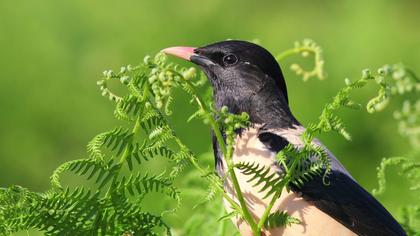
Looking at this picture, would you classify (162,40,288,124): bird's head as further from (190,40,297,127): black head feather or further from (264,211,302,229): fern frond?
(264,211,302,229): fern frond

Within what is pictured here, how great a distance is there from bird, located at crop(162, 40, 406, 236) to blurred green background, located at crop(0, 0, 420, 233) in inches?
109

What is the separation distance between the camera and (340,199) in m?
3.64

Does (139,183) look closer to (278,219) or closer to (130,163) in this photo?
(130,163)

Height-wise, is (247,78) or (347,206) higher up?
(247,78)

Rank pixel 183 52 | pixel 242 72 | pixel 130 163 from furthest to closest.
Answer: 1. pixel 242 72
2. pixel 183 52
3. pixel 130 163

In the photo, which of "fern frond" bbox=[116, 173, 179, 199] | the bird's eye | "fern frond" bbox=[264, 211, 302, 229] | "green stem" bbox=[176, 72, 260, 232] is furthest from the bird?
"fern frond" bbox=[116, 173, 179, 199]

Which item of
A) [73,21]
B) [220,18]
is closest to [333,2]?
[220,18]

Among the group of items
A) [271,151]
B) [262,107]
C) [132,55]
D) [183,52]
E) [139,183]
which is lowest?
[139,183]

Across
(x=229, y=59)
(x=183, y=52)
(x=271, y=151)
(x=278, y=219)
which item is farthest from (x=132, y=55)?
(x=278, y=219)

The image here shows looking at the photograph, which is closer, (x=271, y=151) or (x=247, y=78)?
(x=271, y=151)

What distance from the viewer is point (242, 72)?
13.5 ft

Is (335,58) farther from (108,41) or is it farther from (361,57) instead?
(108,41)

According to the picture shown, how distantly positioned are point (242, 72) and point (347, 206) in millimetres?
736

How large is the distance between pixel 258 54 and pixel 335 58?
15.7 feet
